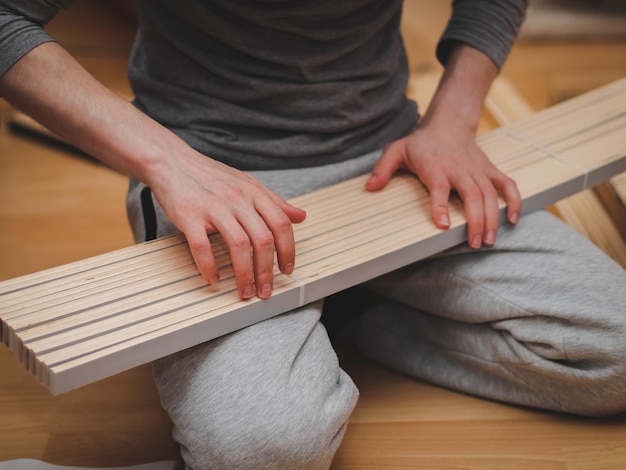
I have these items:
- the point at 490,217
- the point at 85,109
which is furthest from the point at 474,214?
the point at 85,109

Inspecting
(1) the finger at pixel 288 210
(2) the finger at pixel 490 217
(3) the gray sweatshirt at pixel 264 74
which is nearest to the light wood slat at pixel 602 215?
(2) the finger at pixel 490 217

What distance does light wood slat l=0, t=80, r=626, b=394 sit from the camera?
73cm

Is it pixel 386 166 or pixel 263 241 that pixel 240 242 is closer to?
pixel 263 241

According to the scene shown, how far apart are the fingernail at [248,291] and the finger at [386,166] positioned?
0.29m

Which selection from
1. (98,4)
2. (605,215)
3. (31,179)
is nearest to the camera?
(605,215)

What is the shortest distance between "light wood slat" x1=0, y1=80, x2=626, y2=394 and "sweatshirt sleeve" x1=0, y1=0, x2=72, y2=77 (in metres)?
0.24

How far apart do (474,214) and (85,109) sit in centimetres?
48

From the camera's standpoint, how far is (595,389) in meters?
0.96

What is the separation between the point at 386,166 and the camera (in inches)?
39.9

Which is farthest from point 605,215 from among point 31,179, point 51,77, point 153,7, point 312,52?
point 31,179

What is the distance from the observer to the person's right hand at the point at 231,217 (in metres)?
0.77

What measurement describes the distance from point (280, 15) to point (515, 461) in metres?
0.63

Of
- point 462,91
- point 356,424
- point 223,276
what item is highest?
point 462,91

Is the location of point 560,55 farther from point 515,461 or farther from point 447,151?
point 515,461
